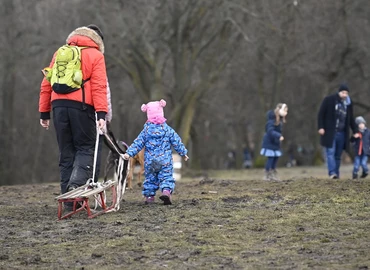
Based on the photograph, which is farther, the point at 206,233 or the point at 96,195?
the point at 96,195

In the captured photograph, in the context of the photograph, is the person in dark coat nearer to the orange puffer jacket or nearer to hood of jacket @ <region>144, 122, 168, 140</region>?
hood of jacket @ <region>144, 122, 168, 140</region>

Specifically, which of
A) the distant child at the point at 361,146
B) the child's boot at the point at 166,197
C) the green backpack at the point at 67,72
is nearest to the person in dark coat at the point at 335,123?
the distant child at the point at 361,146

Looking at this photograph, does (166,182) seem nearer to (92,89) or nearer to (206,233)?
(92,89)

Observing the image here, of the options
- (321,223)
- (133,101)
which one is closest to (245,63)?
(133,101)

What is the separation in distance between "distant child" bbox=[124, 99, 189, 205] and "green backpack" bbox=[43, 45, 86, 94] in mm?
1252

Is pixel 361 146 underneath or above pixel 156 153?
above

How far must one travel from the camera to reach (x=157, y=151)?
38.4 ft

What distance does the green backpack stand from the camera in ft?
35.2

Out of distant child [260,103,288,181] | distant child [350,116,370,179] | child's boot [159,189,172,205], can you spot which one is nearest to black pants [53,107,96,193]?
child's boot [159,189,172,205]

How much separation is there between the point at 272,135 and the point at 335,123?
58.4 inches

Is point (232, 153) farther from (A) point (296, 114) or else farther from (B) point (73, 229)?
(B) point (73, 229)

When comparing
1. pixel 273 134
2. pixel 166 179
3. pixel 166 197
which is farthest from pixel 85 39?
pixel 273 134

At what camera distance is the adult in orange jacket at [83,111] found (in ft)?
35.6

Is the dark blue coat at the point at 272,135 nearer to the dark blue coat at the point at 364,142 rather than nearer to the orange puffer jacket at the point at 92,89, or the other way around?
the dark blue coat at the point at 364,142
